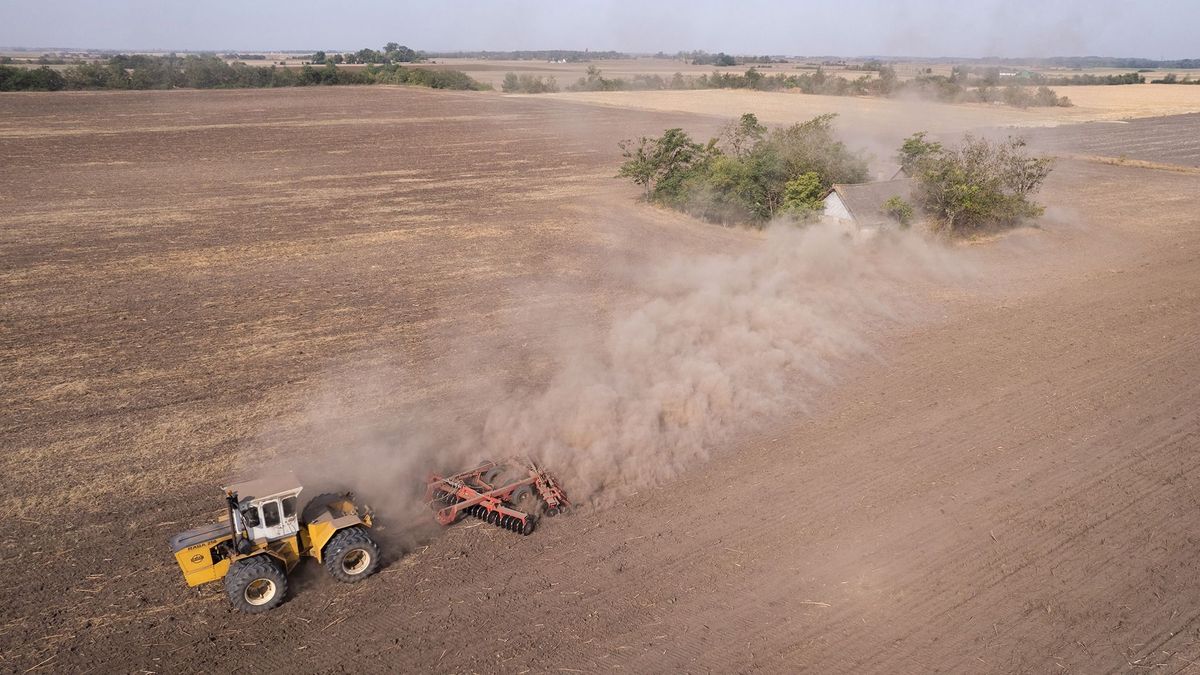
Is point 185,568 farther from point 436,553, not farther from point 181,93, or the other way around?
point 181,93

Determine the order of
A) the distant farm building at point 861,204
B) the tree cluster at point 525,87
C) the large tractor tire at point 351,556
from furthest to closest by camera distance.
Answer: the tree cluster at point 525,87
the distant farm building at point 861,204
the large tractor tire at point 351,556

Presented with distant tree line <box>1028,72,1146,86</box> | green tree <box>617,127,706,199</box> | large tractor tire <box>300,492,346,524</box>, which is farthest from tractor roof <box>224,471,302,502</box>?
distant tree line <box>1028,72,1146,86</box>

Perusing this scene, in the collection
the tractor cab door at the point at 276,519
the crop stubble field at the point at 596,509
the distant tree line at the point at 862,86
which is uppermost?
the distant tree line at the point at 862,86

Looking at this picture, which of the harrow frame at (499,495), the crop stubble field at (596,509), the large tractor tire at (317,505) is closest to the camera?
the crop stubble field at (596,509)

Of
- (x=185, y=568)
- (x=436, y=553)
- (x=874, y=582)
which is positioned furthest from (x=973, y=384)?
(x=185, y=568)

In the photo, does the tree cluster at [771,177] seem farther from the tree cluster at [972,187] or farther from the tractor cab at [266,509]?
the tractor cab at [266,509]

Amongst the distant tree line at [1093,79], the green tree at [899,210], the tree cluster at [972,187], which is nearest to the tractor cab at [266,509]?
the green tree at [899,210]

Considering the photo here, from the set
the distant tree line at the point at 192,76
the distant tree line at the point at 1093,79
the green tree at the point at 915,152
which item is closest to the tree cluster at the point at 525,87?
the distant tree line at the point at 192,76

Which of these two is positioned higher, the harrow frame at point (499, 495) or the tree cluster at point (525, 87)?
the tree cluster at point (525, 87)

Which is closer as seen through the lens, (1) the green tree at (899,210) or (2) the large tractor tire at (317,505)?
(2) the large tractor tire at (317,505)

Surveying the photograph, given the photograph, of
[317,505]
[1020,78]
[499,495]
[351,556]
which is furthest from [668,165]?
[1020,78]
